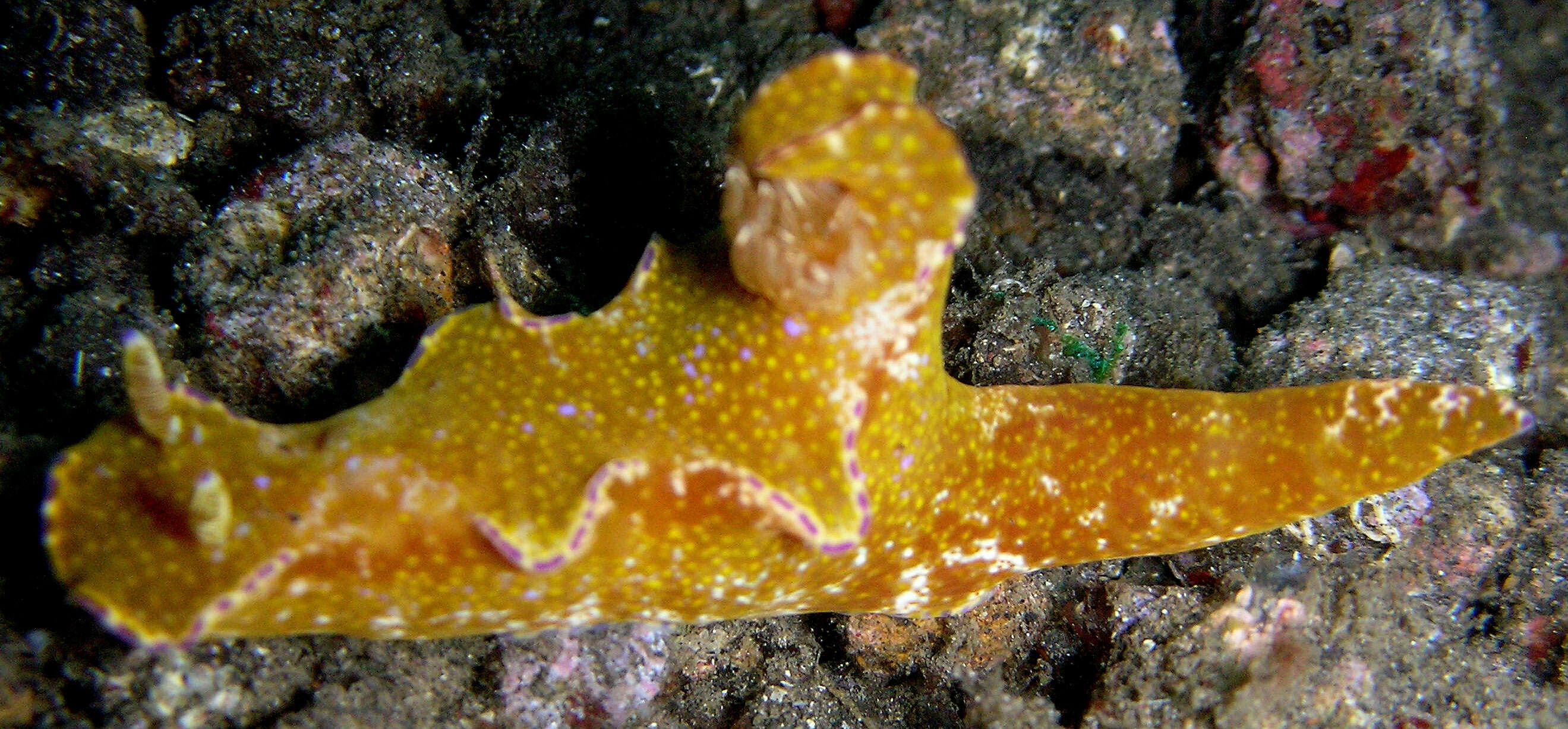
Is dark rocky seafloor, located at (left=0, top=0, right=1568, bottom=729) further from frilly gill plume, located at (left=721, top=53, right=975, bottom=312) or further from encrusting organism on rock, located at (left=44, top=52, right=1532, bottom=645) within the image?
frilly gill plume, located at (left=721, top=53, right=975, bottom=312)

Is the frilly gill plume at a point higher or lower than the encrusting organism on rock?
higher

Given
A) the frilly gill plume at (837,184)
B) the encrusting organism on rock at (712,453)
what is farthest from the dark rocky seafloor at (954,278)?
the frilly gill plume at (837,184)

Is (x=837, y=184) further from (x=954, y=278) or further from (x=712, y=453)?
(x=954, y=278)

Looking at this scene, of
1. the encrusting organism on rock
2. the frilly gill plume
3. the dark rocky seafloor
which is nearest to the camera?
the frilly gill plume

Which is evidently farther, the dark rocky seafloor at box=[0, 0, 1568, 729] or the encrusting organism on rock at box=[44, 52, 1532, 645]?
the dark rocky seafloor at box=[0, 0, 1568, 729]

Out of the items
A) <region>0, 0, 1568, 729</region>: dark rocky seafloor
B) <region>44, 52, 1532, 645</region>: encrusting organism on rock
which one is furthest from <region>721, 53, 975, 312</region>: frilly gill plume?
<region>0, 0, 1568, 729</region>: dark rocky seafloor

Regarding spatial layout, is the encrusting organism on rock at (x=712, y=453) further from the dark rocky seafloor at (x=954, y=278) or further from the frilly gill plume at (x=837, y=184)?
the dark rocky seafloor at (x=954, y=278)

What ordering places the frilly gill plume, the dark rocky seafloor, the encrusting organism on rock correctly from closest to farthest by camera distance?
1. the frilly gill plume
2. the encrusting organism on rock
3. the dark rocky seafloor
